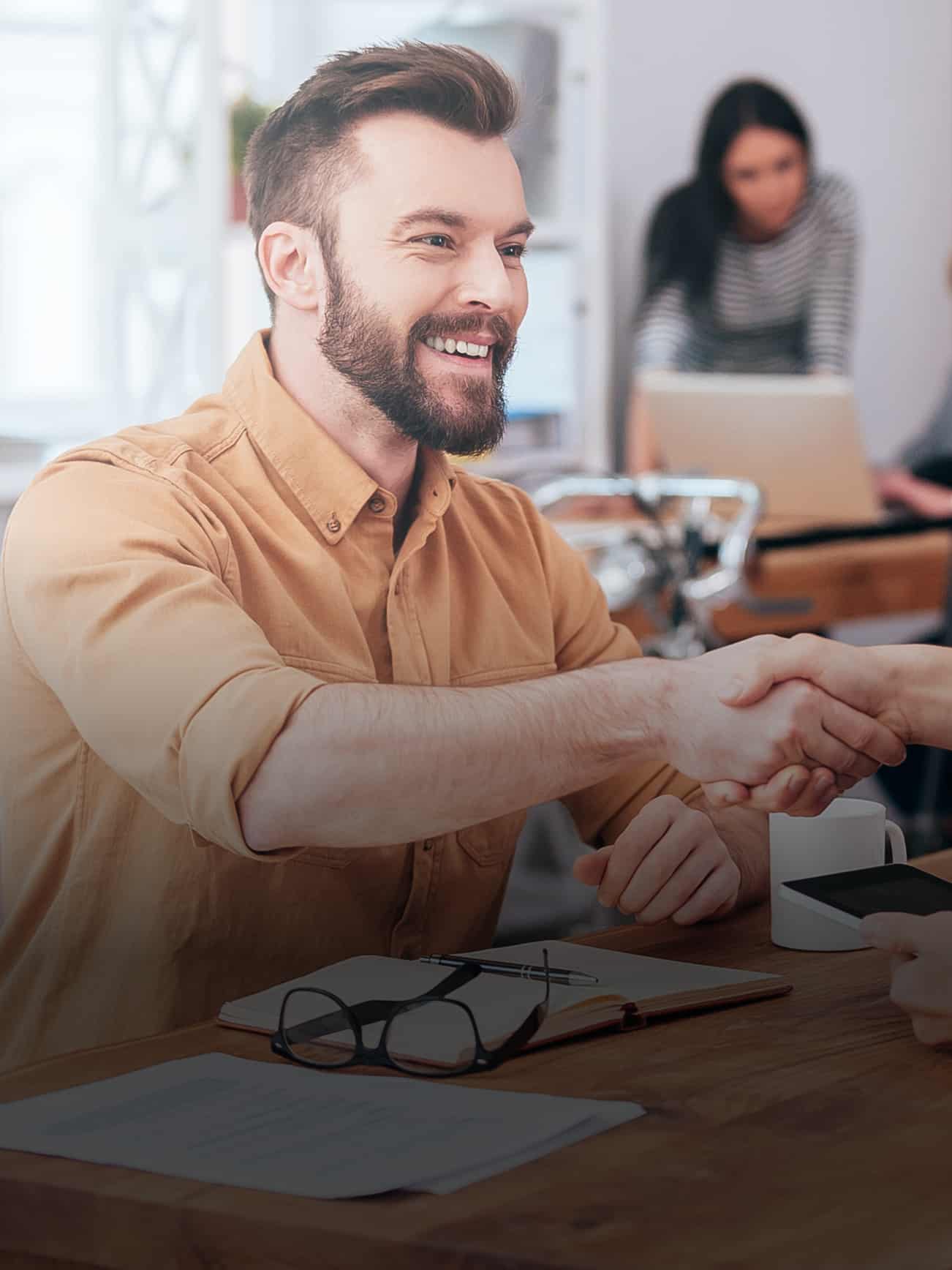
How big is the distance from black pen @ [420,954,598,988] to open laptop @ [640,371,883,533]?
2254 millimetres

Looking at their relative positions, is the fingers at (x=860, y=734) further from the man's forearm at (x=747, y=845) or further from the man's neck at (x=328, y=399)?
the man's neck at (x=328, y=399)

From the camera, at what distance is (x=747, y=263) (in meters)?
4.27

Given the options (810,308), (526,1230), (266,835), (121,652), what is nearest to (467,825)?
Result: (266,835)

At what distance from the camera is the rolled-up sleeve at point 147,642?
1012 millimetres

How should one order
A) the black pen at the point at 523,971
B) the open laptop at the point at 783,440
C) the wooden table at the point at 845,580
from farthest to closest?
the open laptop at the point at 783,440 → the wooden table at the point at 845,580 → the black pen at the point at 523,971

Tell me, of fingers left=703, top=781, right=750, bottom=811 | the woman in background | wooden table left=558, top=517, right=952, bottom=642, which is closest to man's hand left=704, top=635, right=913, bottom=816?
fingers left=703, top=781, right=750, bottom=811

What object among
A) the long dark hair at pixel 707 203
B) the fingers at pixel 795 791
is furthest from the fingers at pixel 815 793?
the long dark hair at pixel 707 203

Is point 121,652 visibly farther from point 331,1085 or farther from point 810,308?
point 810,308

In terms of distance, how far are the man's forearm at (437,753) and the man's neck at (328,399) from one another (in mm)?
212

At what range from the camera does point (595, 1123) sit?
79 centimetres

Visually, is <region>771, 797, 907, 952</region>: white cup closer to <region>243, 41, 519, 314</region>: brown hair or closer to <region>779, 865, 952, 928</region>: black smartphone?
<region>779, 865, 952, 928</region>: black smartphone

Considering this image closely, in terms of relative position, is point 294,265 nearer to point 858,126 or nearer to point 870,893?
point 870,893

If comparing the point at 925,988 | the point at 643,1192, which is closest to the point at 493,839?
the point at 925,988

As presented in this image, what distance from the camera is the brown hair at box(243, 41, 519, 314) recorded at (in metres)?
1.16
